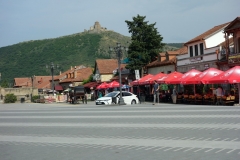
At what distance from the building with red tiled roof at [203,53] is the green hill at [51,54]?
70335 millimetres

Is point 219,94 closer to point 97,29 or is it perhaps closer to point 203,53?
point 203,53

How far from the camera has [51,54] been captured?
121 m

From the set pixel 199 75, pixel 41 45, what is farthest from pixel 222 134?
pixel 41 45

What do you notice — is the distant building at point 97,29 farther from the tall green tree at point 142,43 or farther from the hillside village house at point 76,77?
the tall green tree at point 142,43

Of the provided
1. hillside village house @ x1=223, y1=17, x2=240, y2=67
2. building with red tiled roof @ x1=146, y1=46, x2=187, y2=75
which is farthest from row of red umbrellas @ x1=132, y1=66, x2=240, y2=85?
building with red tiled roof @ x1=146, y1=46, x2=187, y2=75

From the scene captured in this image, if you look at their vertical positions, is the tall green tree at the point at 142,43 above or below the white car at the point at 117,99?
above

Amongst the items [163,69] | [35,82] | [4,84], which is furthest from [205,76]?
[4,84]

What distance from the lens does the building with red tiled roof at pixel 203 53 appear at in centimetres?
3603

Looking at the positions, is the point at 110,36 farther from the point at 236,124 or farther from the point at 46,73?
the point at 236,124

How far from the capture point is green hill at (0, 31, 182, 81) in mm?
117188

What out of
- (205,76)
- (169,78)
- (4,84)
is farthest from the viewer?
(4,84)

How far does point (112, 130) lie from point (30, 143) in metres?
3.39

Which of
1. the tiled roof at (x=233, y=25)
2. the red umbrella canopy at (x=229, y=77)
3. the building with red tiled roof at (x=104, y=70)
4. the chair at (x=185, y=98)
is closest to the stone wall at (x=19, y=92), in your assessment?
the building with red tiled roof at (x=104, y=70)

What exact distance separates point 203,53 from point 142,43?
15246 millimetres
